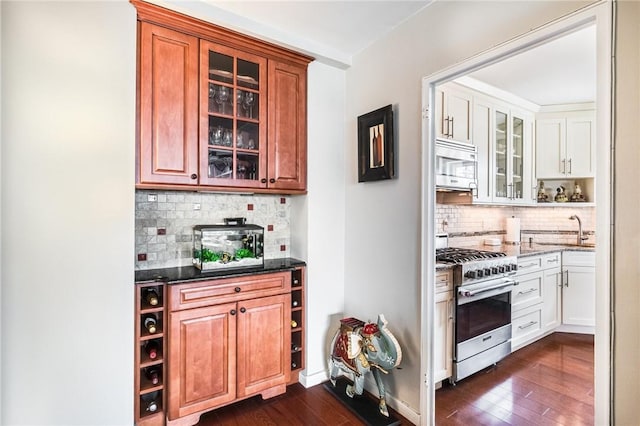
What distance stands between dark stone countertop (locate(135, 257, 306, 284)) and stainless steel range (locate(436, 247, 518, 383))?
47.5 inches

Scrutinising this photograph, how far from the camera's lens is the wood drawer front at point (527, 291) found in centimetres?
307

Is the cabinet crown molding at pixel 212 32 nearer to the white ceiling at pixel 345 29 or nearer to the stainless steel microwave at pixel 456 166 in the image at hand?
the white ceiling at pixel 345 29

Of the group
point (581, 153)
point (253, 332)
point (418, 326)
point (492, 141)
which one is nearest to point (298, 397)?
point (253, 332)

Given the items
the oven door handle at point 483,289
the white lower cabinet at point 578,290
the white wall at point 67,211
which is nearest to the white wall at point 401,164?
the oven door handle at point 483,289

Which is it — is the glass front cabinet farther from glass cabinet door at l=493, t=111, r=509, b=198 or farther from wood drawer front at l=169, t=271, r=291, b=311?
wood drawer front at l=169, t=271, r=291, b=311

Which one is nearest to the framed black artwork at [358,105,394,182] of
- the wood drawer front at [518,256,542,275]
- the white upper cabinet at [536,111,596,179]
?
the wood drawer front at [518,256,542,275]

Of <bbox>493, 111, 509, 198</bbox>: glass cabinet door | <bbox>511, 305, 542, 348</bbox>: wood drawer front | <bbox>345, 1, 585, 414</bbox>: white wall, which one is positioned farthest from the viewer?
<bbox>493, 111, 509, 198</bbox>: glass cabinet door

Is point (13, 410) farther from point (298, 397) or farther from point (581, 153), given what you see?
point (581, 153)

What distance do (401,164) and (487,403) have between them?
1.75 meters

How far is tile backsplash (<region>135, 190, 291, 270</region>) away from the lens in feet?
7.18

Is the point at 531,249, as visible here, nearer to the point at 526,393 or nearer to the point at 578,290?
the point at 578,290

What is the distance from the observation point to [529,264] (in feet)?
10.4

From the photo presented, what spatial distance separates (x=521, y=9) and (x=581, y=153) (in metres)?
3.01

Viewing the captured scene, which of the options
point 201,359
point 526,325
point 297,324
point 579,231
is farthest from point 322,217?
point 579,231
